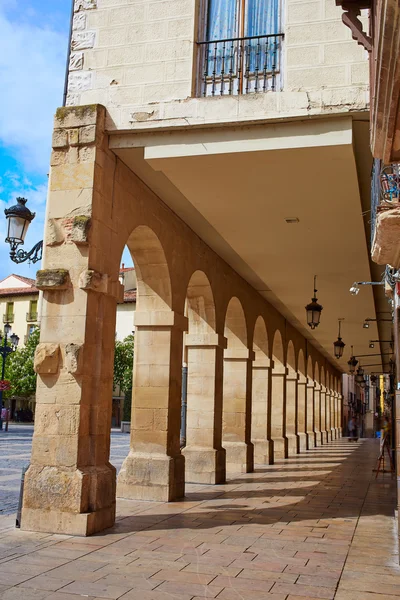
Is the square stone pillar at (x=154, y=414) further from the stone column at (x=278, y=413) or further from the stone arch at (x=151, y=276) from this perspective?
the stone column at (x=278, y=413)

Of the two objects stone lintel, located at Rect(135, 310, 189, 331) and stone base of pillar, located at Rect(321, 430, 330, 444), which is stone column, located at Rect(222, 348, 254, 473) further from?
stone base of pillar, located at Rect(321, 430, 330, 444)

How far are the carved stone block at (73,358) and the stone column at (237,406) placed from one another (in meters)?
7.23

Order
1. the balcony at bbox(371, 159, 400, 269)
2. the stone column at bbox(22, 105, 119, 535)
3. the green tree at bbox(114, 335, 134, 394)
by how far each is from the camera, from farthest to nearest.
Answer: the green tree at bbox(114, 335, 134, 394), the stone column at bbox(22, 105, 119, 535), the balcony at bbox(371, 159, 400, 269)

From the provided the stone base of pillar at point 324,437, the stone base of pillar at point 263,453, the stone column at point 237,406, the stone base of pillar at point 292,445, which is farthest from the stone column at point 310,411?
the stone column at point 237,406

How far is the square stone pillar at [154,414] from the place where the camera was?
29.7 feet

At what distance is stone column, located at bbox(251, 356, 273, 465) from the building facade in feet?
22.6

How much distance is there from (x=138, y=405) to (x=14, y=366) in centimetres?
Result: 3639

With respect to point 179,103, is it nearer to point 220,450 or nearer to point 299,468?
point 220,450

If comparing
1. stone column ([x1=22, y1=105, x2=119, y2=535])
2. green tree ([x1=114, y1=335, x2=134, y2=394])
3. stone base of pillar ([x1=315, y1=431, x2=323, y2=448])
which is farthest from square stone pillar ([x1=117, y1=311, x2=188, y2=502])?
green tree ([x1=114, y1=335, x2=134, y2=394])

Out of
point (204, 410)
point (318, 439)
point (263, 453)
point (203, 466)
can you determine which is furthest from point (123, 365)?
point (203, 466)

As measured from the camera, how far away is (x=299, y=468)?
49.3 ft

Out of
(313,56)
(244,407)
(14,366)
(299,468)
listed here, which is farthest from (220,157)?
(14,366)

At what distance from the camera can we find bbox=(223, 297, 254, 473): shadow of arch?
44.7 ft

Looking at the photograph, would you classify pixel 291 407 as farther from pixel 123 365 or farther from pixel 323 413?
pixel 123 365
